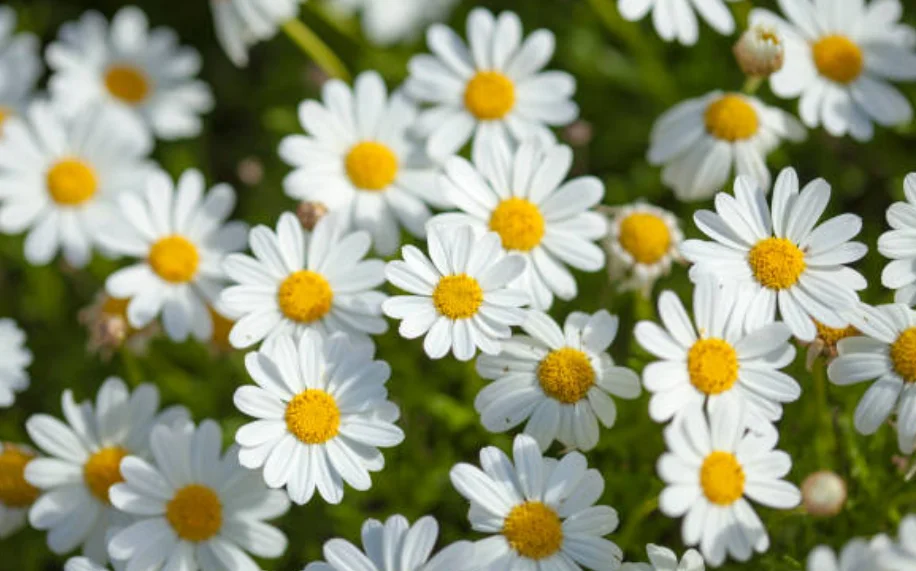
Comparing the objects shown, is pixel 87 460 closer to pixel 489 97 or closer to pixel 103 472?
pixel 103 472

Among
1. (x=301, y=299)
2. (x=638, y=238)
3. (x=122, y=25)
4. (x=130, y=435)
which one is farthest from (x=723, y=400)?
(x=122, y=25)

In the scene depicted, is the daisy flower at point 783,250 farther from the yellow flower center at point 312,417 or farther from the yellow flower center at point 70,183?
the yellow flower center at point 70,183

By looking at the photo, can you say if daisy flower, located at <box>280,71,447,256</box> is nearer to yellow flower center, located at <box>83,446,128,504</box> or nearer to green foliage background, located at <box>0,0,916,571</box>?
green foliage background, located at <box>0,0,916,571</box>

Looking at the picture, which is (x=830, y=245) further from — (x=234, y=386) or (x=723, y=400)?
(x=234, y=386)

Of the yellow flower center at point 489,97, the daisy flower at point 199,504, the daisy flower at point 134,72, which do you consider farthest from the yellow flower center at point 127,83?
the daisy flower at point 199,504

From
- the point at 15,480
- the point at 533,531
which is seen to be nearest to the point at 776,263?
the point at 533,531

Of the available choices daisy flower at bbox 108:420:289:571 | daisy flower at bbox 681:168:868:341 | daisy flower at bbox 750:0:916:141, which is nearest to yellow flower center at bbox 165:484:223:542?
daisy flower at bbox 108:420:289:571
